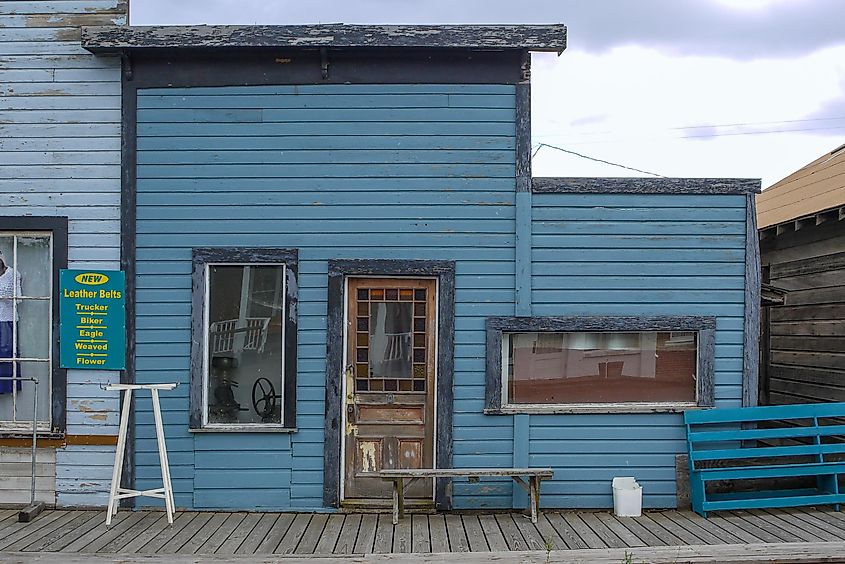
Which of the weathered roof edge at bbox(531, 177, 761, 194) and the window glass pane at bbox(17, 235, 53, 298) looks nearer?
the weathered roof edge at bbox(531, 177, 761, 194)

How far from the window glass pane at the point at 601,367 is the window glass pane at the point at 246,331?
6.20 ft

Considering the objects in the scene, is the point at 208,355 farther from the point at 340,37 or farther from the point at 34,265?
the point at 340,37

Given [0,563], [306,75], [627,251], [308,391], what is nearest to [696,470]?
[627,251]

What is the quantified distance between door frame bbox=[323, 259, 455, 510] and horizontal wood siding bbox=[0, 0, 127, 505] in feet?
5.67

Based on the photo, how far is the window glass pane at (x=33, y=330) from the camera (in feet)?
21.9

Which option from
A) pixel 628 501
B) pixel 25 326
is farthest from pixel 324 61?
pixel 628 501

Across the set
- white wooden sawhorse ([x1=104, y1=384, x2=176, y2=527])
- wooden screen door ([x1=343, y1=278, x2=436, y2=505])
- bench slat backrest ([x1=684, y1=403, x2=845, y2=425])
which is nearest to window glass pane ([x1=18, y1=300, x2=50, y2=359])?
white wooden sawhorse ([x1=104, y1=384, x2=176, y2=527])

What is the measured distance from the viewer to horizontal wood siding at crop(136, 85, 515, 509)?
257 inches

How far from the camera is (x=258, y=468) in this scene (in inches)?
257

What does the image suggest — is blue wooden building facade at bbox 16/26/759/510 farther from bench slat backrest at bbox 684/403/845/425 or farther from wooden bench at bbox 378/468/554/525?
wooden bench at bbox 378/468/554/525

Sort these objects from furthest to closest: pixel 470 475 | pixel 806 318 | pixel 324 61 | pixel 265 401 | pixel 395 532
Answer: pixel 806 318
pixel 265 401
pixel 324 61
pixel 470 475
pixel 395 532

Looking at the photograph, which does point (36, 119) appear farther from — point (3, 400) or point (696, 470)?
point (696, 470)

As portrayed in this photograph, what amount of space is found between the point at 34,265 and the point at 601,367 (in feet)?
15.3

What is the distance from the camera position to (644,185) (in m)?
6.54
